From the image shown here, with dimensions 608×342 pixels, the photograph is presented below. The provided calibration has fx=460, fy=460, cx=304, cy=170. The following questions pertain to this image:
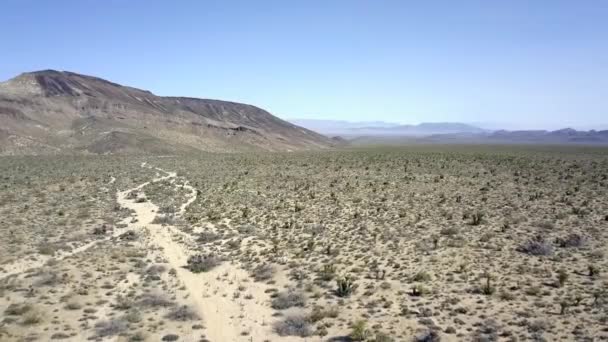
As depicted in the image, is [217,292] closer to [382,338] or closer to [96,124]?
[382,338]

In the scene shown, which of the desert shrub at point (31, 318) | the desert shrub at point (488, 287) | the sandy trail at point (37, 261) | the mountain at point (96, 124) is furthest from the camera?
the mountain at point (96, 124)

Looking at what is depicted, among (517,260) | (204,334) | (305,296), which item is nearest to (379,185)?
(517,260)

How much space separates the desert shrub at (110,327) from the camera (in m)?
11.1

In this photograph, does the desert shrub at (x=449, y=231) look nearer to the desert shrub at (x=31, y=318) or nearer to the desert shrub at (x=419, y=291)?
the desert shrub at (x=419, y=291)

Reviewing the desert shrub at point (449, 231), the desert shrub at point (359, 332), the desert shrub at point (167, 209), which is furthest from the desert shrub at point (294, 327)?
the desert shrub at point (167, 209)

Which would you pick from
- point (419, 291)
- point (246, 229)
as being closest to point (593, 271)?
point (419, 291)

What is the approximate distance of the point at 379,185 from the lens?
35031 mm

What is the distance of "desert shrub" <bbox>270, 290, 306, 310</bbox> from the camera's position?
1291 cm

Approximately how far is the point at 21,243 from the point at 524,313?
18441 millimetres

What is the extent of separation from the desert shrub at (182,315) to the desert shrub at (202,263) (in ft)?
11.2

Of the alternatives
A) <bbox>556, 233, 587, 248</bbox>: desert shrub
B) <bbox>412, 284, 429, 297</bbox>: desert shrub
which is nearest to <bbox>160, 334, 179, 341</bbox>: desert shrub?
<bbox>412, 284, 429, 297</bbox>: desert shrub

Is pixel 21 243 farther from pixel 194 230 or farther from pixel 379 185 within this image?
pixel 379 185

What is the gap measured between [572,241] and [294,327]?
12.3m

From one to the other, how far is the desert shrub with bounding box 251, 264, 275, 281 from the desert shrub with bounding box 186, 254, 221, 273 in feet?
5.28
